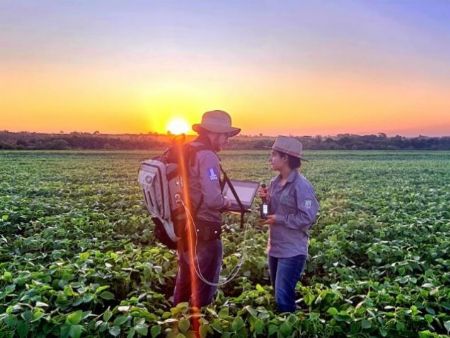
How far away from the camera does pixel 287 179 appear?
15.3 ft

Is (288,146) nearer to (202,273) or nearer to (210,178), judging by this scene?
(210,178)

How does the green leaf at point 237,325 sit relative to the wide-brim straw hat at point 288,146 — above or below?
below

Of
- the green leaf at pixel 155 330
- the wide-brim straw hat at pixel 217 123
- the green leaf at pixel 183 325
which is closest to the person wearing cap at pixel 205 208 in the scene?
the wide-brim straw hat at pixel 217 123

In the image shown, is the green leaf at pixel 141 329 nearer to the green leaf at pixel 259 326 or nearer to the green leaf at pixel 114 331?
the green leaf at pixel 114 331

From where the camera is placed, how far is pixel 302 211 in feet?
15.0

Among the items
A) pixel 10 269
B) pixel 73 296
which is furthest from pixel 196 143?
pixel 10 269

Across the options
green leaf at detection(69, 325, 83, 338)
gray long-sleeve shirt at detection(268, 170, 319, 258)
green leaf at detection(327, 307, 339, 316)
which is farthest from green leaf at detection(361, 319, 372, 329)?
green leaf at detection(69, 325, 83, 338)

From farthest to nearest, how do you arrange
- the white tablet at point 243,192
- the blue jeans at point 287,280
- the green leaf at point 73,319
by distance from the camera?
the blue jeans at point 287,280 < the white tablet at point 243,192 < the green leaf at point 73,319

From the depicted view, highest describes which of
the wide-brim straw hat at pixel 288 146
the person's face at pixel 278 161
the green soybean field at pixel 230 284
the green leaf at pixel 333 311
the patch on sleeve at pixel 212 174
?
the wide-brim straw hat at pixel 288 146

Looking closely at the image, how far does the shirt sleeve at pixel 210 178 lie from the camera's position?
432 cm

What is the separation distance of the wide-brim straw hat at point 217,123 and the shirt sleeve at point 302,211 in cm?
82

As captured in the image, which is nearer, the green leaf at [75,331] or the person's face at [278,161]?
the green leaf at [75,331]

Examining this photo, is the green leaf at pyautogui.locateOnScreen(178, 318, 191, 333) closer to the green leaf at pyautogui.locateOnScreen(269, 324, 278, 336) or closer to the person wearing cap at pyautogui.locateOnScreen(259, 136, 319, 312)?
the green leaf at pyautogui.locateOnScreen(269, 324, 278, 336)

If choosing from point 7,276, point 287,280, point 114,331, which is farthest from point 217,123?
point 7,276
